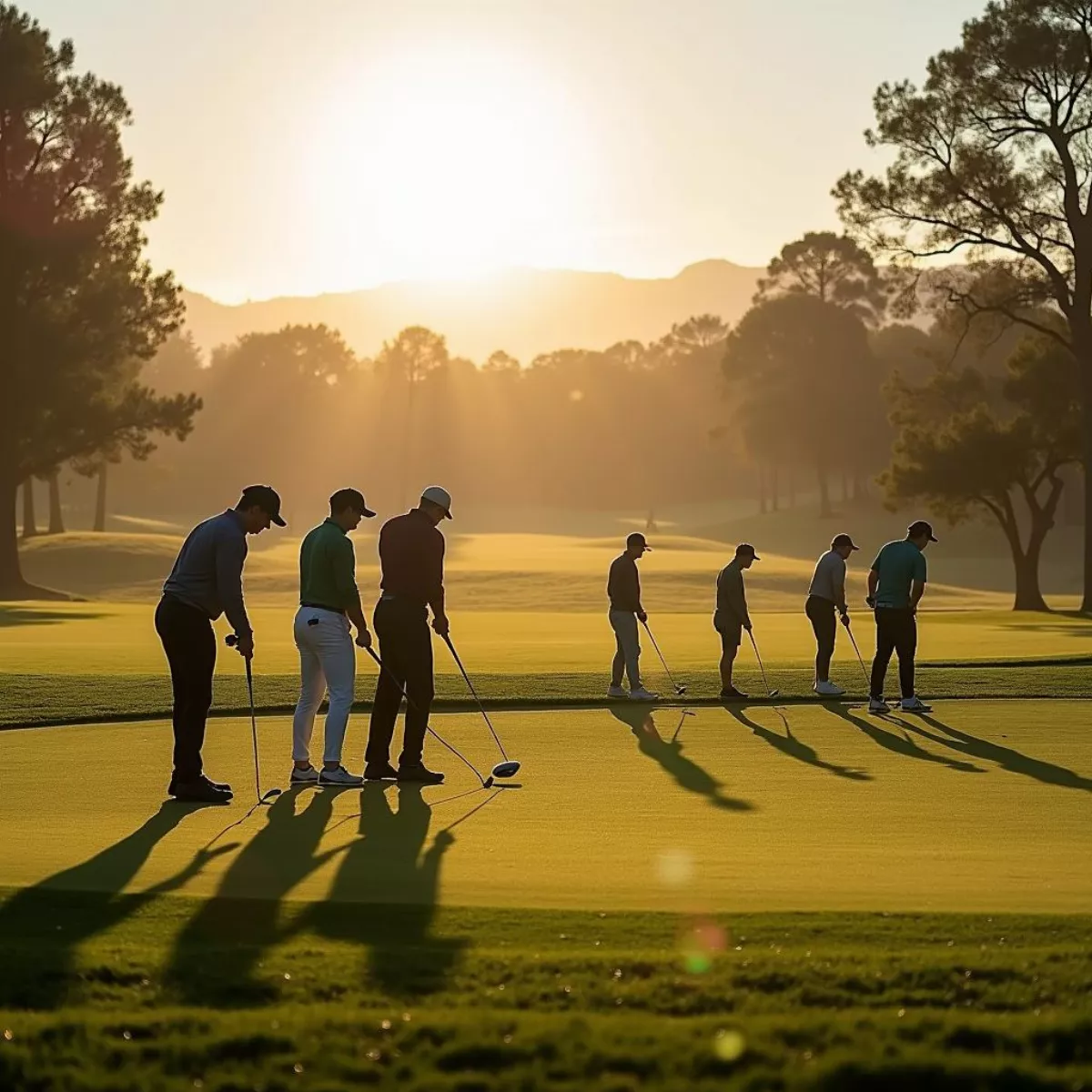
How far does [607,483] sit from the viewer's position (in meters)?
160

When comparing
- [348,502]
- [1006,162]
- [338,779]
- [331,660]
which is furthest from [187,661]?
[1006,162]

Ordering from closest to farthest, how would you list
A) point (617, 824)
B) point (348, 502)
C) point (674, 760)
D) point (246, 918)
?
1. point (246, 918)
2. point (617, 824)
3. point (348, 502)
4. point (674, 760)

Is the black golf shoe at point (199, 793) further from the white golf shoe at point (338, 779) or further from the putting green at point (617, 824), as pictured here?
the white golf shoe at point (338, 779)

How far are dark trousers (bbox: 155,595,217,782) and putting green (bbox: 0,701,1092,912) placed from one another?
0.58 meters

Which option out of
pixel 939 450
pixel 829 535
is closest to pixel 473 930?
pixel 939 450

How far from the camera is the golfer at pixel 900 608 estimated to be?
2025 centimetres

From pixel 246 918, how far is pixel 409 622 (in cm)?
603

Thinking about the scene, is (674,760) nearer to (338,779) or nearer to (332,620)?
(338,779)

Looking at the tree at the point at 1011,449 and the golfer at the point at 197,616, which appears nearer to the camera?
the golfer at the point at 197,616

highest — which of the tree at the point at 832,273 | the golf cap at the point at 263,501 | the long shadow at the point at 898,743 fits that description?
the tree at the point at 832,273

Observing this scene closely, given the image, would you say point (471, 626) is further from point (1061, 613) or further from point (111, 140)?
point (111, 140)

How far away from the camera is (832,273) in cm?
11406

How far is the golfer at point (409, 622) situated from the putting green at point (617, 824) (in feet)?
2.23

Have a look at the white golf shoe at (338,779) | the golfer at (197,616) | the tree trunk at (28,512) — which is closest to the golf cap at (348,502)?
the golfer at (197,616)
